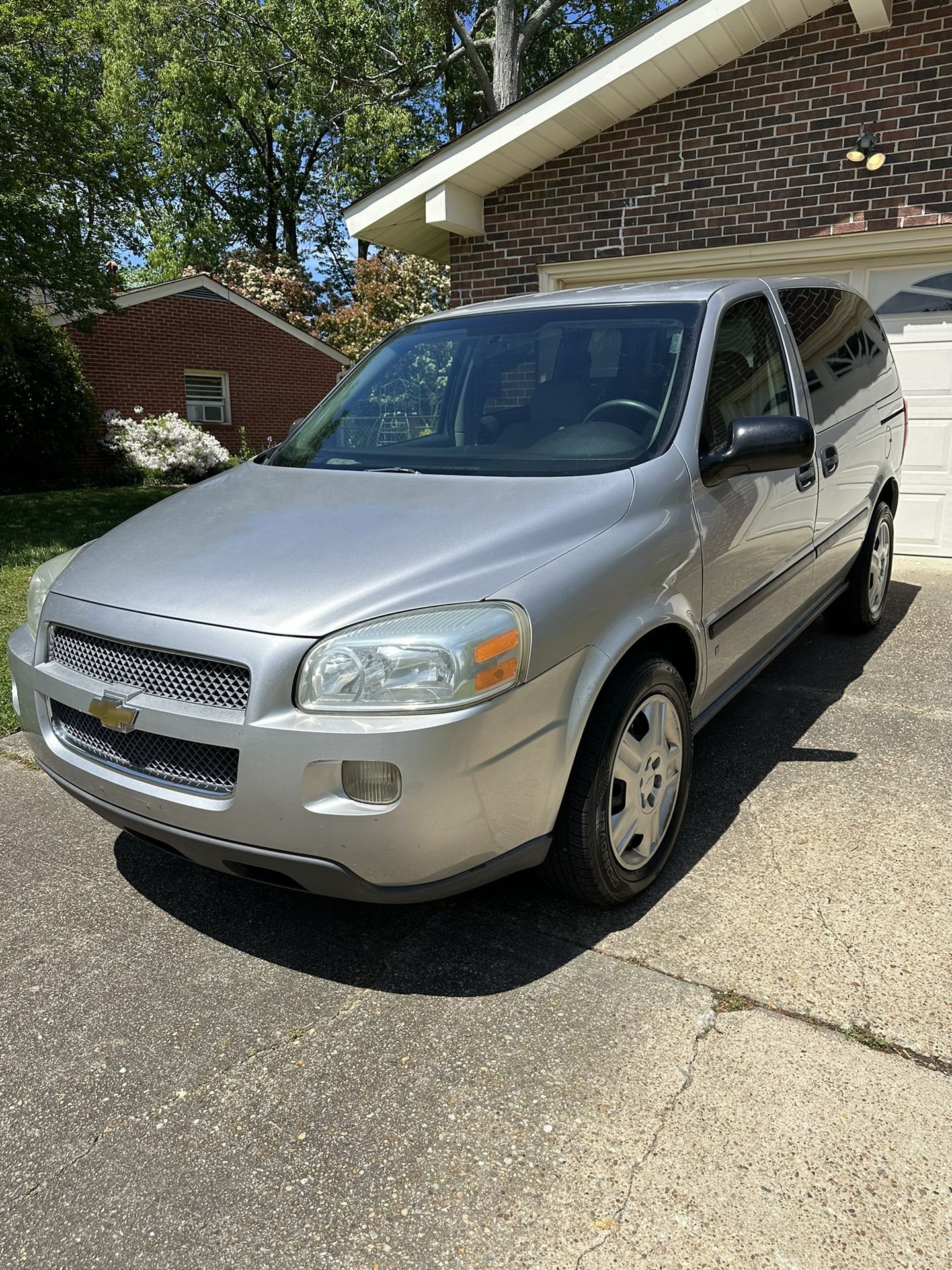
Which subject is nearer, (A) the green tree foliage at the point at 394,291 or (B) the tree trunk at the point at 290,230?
(A) the green tree foliage at the point at 394,291

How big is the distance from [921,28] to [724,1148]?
8.30 m

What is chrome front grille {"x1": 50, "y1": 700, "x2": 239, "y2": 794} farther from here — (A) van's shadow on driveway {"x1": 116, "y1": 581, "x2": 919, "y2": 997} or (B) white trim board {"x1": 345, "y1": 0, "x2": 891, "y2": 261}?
(B) white trim board {"x1": 345, "y1": 0, "x2": 891, "y2": 261}

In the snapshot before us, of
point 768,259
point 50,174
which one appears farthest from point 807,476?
point 50,174

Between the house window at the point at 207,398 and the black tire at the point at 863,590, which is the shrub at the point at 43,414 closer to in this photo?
the house window at the point at 207,398

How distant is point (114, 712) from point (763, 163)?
25.2 ft

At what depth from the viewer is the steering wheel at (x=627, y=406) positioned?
3.20 m

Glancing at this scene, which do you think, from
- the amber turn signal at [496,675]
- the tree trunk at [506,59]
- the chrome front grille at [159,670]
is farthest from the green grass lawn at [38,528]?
the tree trunk at [506,59]

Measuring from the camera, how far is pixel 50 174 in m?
10.7

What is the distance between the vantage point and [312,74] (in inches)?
1054

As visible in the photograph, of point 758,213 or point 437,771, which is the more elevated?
point 758,213

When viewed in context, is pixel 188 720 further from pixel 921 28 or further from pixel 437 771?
pixel 921 28

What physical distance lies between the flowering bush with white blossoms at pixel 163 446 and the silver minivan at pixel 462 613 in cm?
1645

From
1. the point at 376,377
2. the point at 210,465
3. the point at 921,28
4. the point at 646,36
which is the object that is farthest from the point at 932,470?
the point at 210,465

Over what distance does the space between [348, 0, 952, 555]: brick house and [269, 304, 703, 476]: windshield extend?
5066mm
